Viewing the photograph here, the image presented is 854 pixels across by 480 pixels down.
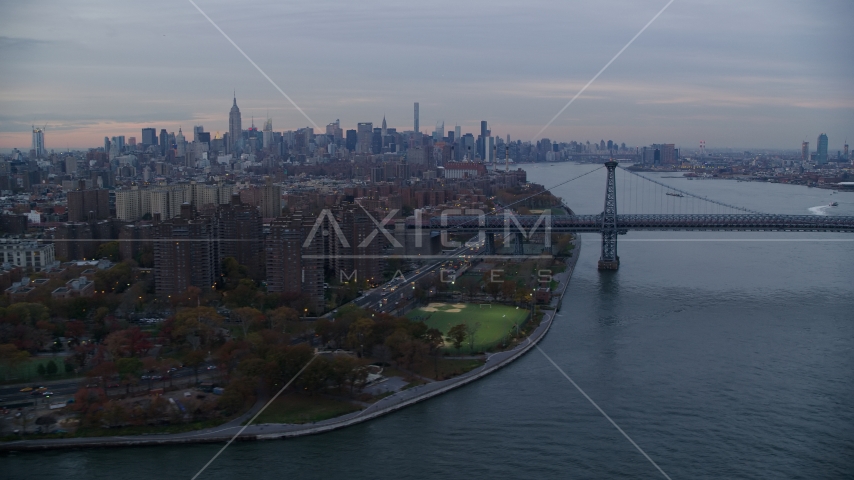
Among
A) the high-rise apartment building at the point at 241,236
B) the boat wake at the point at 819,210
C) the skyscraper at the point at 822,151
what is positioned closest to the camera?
the high-rise apartment building at the point at 241,236

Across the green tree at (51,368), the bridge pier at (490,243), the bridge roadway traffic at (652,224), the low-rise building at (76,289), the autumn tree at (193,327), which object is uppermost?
the bridge roadway traffic at (652,224)

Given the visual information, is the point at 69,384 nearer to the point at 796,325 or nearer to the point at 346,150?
the point at 796,325

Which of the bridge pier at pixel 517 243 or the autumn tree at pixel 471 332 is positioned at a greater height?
the bridge pier at pixel 517 243

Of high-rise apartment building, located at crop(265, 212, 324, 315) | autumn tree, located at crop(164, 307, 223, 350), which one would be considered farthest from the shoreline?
high-rise apartment building, located at crop(265, 212, 324, 315)

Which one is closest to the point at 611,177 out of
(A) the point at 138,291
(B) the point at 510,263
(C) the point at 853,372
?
(B) the point at 510,263

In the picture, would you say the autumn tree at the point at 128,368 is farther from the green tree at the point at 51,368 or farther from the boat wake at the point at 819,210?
the boat wake at the point at 819,210

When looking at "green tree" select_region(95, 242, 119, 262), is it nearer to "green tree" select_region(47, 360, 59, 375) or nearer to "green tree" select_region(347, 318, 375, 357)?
"green tree" select_region(47, 360, 59, 375)

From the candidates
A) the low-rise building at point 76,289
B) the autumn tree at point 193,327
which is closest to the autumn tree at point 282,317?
the autumn tree at point 193,327
